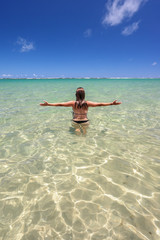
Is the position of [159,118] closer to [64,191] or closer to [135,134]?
[135,134]

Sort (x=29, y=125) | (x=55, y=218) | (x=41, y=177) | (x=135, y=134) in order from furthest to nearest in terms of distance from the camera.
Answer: (x=29, y=125)
(x=135, y=134)
(x=41, y=177)
(x=55, y=218)

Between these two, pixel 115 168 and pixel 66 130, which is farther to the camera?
pixel 66 130

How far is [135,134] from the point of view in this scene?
5508 millimetres

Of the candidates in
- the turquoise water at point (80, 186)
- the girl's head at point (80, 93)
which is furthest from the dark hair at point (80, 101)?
the turquoise water at point (80, 186)

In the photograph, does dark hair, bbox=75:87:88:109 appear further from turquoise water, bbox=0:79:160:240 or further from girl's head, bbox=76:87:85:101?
turquoise water, bbox=0:79:160:240

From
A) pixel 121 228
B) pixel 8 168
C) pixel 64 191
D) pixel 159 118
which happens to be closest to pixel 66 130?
pixel 8 168

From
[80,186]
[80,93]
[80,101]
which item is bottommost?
[80,186]

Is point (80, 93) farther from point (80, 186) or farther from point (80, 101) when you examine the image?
point (80, 186)

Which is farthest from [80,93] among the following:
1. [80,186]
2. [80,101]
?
[80,186]

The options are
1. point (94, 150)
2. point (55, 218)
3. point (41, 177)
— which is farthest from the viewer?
point (94, 150)

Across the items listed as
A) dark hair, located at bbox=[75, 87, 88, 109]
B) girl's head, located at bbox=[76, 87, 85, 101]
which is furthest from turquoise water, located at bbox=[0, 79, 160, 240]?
girl's head, located at bbox=[76, 87, 85, 101]

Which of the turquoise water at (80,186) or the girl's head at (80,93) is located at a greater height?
the girl's head at (80,93)

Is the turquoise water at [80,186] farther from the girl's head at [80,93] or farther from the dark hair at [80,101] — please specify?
the girl's head at [80,93]

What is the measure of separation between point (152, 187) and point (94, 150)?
1861 mm
